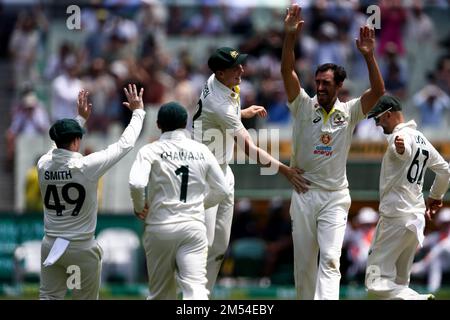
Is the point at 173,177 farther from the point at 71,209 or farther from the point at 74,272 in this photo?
the point at 74,272

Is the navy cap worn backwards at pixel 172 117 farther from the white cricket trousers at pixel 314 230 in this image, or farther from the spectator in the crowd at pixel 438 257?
the spectator in the crowd at pixel 438 257

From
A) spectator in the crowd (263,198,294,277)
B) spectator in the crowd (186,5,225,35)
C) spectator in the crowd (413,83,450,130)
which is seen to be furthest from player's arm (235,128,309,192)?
spectator in the crowd (186,5,225,35)

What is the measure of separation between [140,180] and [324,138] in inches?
92.9

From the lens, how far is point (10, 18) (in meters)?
28.3

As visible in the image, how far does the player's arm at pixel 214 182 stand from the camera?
1271 cm

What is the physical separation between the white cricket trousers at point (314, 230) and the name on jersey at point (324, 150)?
41 cm

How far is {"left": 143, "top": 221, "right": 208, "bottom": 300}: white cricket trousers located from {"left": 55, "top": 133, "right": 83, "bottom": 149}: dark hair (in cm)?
128

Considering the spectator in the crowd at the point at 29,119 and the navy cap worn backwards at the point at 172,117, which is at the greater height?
the navy cap worn backwards at the point at 172,117

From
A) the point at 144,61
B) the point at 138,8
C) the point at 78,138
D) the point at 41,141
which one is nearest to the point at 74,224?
the point at 78,138

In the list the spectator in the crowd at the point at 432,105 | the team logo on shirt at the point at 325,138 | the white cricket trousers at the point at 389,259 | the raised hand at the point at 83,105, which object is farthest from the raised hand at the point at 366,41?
the spectator in the crowd at the point at 432,105

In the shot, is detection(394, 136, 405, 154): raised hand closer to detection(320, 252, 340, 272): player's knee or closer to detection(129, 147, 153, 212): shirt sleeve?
detection(320, 252, 340, 272): player's knee

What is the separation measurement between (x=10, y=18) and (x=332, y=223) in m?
16.6

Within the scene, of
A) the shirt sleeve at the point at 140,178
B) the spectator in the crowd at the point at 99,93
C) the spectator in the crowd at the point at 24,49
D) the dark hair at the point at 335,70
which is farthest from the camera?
the spectator in the crowd at the point at 24,49

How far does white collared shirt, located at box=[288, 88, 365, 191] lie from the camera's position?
1360 centimetres
